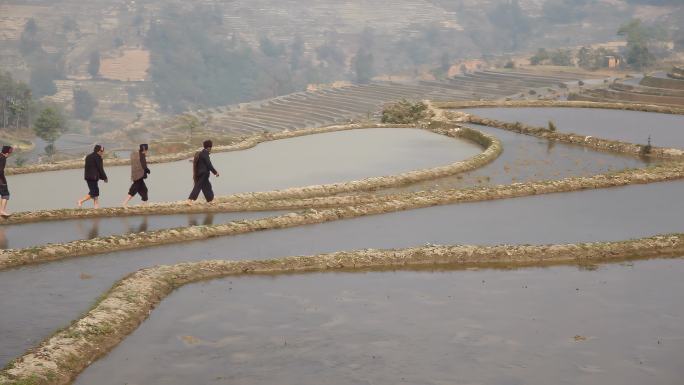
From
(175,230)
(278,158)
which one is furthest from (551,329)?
(278,158)

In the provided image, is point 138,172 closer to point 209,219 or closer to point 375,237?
point 209,219

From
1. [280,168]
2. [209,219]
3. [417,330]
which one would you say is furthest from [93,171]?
[417,330]

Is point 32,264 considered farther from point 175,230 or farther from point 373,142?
point 373,142

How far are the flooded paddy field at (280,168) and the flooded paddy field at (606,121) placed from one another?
5.38 meters

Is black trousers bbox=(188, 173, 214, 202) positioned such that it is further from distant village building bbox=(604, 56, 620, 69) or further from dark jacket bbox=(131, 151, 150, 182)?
distant village building bbox=(604, 56, 620, 69)

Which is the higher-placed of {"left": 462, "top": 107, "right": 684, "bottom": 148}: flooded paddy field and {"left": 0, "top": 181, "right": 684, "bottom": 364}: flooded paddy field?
{"left": 462, "top": 107, "right": 684, "bottom": 148}: flooded paddy field

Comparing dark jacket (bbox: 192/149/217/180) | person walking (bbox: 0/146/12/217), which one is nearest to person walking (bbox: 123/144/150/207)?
dark jacket (bbox: 192/149/217/180)

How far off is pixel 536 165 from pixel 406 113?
55.1 ft

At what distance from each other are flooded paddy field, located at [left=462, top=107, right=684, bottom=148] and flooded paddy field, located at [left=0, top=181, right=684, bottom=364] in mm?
9461

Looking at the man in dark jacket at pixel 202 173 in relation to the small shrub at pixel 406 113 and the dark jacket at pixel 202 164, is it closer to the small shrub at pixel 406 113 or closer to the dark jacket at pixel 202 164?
the dark jacket at pixel 202 164

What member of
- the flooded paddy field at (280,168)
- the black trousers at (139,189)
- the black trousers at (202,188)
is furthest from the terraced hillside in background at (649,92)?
the black trousers at (139,189)

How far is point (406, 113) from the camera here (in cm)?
4522

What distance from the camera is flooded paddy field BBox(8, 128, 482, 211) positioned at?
24.7m

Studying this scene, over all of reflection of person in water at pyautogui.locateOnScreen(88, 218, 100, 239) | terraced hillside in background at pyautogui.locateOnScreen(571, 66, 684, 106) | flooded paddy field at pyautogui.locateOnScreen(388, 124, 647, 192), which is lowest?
reflection of person in water at pyautogui.locateOnScreen(88, 218, 100, 239)
